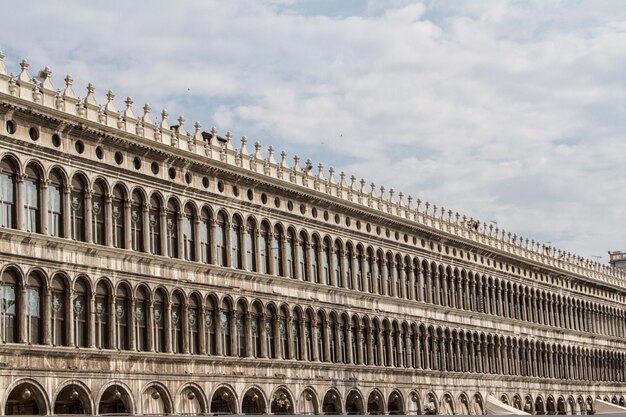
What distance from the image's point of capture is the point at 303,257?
53.8m

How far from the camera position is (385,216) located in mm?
60469

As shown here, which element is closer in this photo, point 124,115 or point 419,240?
point 124,115

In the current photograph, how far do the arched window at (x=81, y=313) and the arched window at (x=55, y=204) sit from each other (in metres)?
1.86

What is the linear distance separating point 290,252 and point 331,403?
7.28m

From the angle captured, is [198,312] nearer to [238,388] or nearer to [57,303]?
[238,388]

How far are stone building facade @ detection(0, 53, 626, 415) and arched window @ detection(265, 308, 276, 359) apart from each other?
13 cm

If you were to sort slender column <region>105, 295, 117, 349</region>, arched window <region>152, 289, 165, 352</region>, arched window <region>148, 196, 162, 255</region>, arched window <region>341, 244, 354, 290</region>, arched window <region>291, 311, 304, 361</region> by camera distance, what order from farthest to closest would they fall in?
1. arched window <region>341, 244, 354, 290</region>
2. arched window <region>291, 311, 304, 361</region>
3. arched window <region>148, 196, 162, 255</region>
4. arched window <region>152, 289, 165, 352</region>
5. slender column <region>105, 295, 117, 349</region>

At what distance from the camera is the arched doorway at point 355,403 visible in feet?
183

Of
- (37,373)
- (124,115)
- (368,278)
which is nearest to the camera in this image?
(37,373)

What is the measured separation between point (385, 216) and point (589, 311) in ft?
106

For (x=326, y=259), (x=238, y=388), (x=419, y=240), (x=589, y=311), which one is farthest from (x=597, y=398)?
(x=238, y=388)

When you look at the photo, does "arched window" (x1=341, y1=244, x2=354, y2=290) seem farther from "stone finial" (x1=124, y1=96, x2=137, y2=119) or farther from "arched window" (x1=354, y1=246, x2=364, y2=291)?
"stone finial" (x1=124, y1=96, x2=137, y2=119)

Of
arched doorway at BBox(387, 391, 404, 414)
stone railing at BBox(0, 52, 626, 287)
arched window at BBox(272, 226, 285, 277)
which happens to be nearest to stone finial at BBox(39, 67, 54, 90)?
stone railing at BBox(0, 52, 626, 287)

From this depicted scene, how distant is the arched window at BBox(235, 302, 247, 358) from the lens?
158 feet
